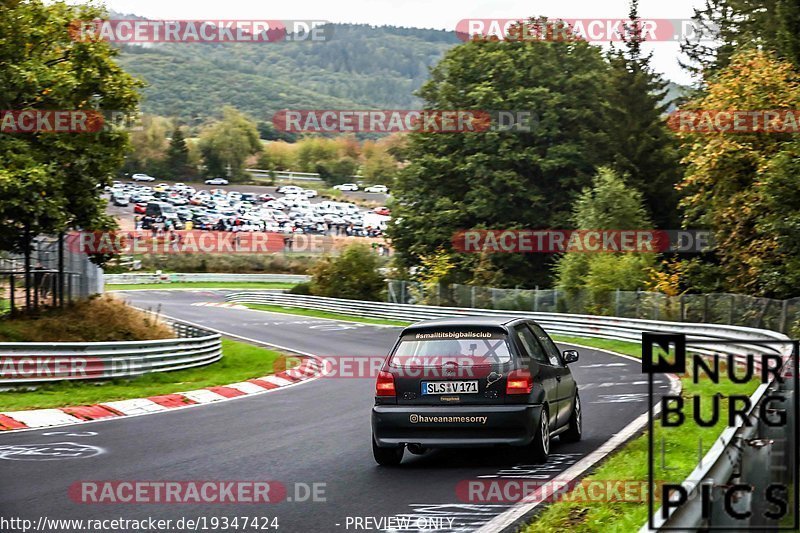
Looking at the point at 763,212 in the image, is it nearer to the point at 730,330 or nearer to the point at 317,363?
the point at 730,330

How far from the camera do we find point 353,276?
56281 millimetres

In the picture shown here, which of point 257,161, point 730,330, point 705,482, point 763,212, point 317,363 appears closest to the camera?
point 705,482

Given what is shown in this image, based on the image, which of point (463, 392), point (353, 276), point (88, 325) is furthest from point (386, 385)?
point (353, 276)

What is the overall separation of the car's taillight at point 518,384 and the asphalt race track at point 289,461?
74 cm

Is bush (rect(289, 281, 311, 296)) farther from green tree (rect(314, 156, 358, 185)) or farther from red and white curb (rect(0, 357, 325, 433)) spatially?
green tree (rect(314, 156, 358, 185))

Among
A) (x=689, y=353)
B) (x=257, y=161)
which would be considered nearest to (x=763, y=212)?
(x=689, y=353)

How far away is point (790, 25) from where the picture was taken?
119ft

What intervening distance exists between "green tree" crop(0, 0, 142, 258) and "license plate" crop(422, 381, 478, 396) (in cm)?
1327

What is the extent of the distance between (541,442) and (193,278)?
77048mm

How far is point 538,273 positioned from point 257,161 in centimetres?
13421

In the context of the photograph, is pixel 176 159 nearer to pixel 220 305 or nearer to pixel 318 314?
pixel 220 305

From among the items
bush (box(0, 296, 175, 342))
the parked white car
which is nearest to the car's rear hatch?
bush (box(0, 296, 175, 342))

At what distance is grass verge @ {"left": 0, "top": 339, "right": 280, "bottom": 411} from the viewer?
18219mm

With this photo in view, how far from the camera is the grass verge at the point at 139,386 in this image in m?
18.2
